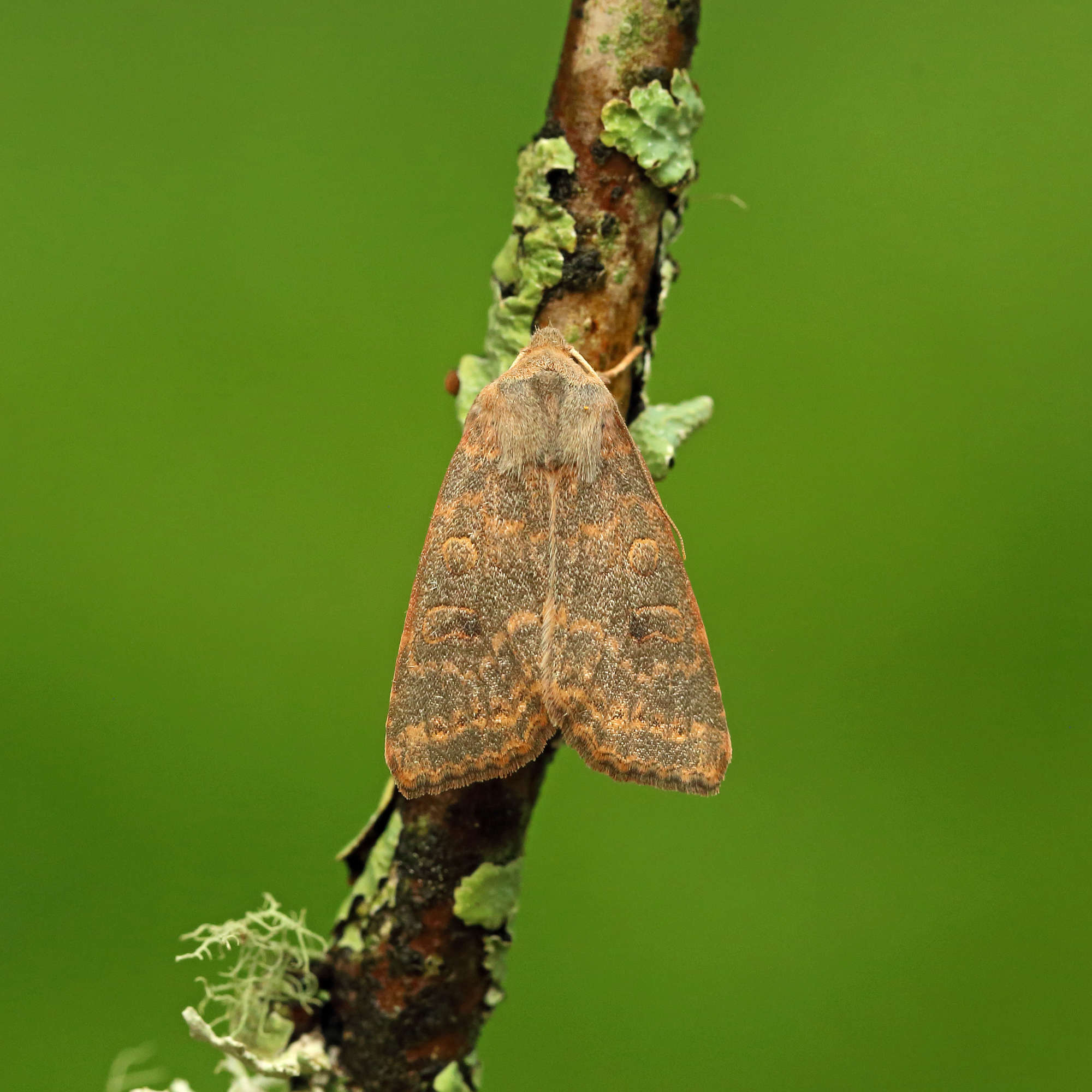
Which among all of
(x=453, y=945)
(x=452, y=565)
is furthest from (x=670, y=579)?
(x=453, y=945)

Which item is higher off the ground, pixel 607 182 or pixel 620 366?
pixel 607 182

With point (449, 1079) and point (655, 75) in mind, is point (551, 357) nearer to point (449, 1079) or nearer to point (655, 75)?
point (655, 75)

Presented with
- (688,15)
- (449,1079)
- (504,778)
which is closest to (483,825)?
(504,778)

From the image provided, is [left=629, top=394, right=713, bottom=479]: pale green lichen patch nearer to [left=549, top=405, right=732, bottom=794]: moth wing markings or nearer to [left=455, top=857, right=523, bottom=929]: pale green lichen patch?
[left=549, top=405, right=732, bottom=794]: moth wing markings

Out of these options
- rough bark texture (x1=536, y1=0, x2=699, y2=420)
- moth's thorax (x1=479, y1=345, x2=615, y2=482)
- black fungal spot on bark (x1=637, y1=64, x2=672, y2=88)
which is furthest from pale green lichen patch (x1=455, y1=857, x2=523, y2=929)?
black fungal spot on bark (x1=637, y1=64, x2=672, y2=88)

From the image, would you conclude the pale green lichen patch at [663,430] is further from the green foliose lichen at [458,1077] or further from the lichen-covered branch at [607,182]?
the green foliose lichen at [458,1077]

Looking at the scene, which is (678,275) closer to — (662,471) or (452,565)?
(662,471)

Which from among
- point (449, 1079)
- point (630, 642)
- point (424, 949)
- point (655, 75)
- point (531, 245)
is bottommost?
point (449, 1079)
